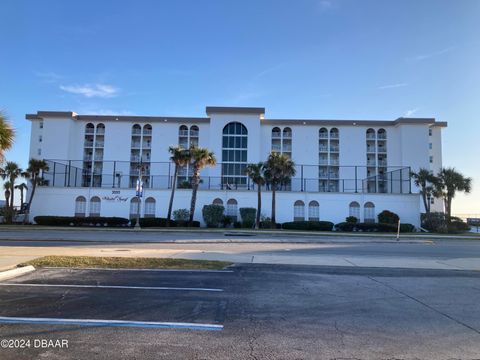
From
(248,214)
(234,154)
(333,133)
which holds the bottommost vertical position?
(248,214)

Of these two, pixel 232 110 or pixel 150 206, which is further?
pixel 232 110

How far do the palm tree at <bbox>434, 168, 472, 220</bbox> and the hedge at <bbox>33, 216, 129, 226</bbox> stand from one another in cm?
3770

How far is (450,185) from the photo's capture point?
48688 mm

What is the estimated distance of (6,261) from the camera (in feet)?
39.2

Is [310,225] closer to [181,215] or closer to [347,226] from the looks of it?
[347,226]

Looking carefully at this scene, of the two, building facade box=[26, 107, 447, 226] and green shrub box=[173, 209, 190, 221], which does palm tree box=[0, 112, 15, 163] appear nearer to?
green shrub box=[173, 209, 190, 221]

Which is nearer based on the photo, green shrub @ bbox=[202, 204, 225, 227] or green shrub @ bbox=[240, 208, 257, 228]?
green shrub @ bbox=[202, 204, 225, 227]

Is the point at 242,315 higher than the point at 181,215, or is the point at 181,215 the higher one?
the point at 181,215

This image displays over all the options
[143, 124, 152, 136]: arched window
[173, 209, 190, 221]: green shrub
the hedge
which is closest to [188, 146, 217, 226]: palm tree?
[173, 209, 190, 221]: green shrub

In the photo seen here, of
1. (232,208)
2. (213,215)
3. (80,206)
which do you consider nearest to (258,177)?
(232,208)

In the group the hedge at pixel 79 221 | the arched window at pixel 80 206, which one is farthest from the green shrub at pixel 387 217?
the arched window at pixel 80 206

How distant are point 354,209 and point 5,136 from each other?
39.5 metres

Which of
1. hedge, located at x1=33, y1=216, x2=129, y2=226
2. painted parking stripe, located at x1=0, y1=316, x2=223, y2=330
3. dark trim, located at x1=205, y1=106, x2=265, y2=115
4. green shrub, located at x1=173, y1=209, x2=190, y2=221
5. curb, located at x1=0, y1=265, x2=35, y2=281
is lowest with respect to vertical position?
painted parking stripe, located at x1=0, y1=316, x2=223, y2=330

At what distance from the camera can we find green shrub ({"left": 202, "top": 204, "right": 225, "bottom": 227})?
4422 centimetres
